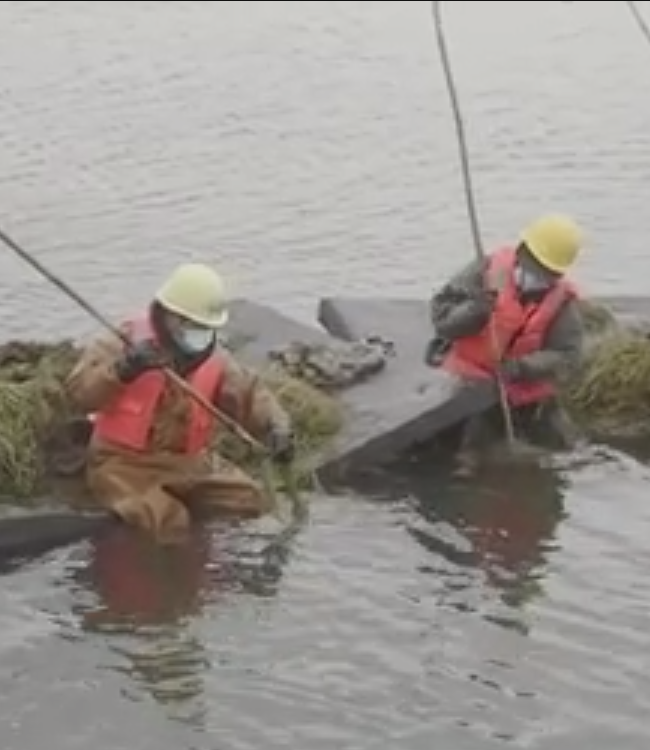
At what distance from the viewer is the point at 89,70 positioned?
23.6m

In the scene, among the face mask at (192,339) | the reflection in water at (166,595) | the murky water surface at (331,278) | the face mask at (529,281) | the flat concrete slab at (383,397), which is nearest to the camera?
the murky water surface at (331,278)

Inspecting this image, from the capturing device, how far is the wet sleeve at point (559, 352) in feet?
41.1

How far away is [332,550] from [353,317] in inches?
132

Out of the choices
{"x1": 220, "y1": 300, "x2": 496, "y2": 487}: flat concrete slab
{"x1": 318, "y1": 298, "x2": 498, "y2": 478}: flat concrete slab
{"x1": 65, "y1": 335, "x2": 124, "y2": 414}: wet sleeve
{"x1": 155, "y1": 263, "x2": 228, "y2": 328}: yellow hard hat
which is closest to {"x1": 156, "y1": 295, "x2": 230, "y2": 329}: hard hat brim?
{"x1": 155, "y1": 263, "x2": 228, "y2": 328}: yellow hard hat

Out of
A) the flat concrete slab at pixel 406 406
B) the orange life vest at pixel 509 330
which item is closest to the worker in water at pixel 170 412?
the flat concrete slab at pixel 406 406

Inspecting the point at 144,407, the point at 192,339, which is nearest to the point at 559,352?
the point at 192,339

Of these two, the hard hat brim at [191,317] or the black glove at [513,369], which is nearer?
the hard hat brim at [191,317]

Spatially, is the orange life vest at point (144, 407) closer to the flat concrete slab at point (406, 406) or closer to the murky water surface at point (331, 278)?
the murky water surface at point (331, 278)

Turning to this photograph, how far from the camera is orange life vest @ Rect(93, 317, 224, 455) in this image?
1090 centimetres

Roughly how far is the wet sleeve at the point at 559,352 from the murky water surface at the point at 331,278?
0.59m

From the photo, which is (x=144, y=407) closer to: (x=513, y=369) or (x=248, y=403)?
(x=248, y=403)

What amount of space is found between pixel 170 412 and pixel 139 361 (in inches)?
20.4

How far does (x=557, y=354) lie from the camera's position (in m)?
12.6

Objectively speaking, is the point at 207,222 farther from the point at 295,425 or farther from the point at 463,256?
the point at 295,425
